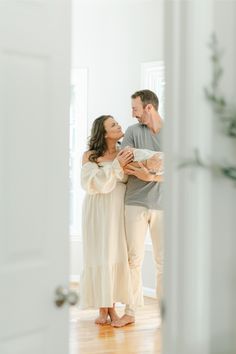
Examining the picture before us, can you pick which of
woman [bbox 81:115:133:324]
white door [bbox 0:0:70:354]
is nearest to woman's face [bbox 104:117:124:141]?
woman [bbox 81:115:133:324]

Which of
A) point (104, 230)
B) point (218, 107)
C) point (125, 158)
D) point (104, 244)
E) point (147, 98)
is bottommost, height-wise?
point (104, 244)

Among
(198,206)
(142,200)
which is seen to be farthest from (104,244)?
(198,206)

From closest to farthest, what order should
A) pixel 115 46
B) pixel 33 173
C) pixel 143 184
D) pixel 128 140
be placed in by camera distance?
1. pixel 33 173
2. pixel 143 184
3. pixel 128 140
4. pixel 115 46

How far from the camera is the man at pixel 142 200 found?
4.45 m

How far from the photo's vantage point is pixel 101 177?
4359 millimetres

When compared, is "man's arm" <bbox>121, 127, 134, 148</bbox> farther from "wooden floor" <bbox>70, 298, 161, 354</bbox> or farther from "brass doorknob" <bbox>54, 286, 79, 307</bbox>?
"brass doorknob" <bbox>54, 286, 79, 307</bbox>

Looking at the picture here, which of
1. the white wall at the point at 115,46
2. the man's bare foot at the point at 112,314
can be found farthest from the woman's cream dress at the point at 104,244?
the white wall at the point at 115,46

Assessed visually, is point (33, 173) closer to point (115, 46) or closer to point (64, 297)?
point (64, 297)

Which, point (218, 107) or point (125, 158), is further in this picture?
point (125, 158)

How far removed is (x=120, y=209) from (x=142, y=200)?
20 centimetres

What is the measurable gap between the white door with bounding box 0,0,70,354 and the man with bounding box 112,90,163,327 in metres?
2.54

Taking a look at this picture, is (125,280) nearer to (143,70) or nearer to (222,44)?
(143,70)

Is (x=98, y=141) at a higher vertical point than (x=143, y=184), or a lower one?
higher

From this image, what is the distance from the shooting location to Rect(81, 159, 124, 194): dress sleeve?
4359mm
